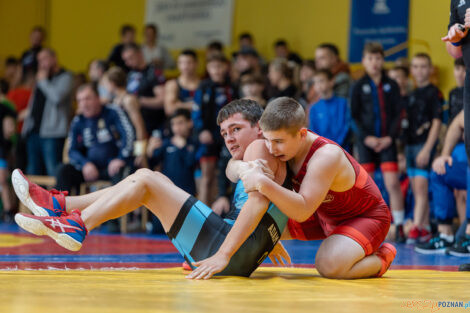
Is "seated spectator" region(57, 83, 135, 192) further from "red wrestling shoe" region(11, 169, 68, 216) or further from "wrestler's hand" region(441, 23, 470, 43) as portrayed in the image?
"wrestler's hand" region(441, 23, 470, 43)

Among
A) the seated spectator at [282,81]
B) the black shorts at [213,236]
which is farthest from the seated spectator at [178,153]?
the black shorts at [213,236]

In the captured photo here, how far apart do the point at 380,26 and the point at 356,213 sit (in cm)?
652

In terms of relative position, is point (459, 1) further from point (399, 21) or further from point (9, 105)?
point (9, 105)

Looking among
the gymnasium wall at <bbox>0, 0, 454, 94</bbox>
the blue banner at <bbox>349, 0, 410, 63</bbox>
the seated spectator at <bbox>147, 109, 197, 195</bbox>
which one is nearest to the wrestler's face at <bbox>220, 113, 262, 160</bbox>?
the seated spectator at <bbox>147, 109, 197, 195</bbox>

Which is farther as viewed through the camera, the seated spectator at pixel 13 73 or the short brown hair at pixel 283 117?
the seated spectator at pixel 13 73

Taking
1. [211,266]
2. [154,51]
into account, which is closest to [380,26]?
[154,51]

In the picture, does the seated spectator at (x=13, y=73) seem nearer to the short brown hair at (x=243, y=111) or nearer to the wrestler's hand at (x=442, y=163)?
the wrestler's hand at (x=442, y=163)

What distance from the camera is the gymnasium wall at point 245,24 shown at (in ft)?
30.5

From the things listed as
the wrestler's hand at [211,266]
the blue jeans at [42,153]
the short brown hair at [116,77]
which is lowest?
the blue jeans at [42,153]

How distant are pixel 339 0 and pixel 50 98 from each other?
4.42 metres

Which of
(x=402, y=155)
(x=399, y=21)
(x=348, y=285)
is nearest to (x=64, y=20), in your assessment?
(x=399, y=21)

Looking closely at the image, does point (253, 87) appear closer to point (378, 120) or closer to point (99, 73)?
point (378, 120)

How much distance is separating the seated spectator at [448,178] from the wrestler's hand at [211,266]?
10.3 feet

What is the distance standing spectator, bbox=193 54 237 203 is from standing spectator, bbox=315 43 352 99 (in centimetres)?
110
